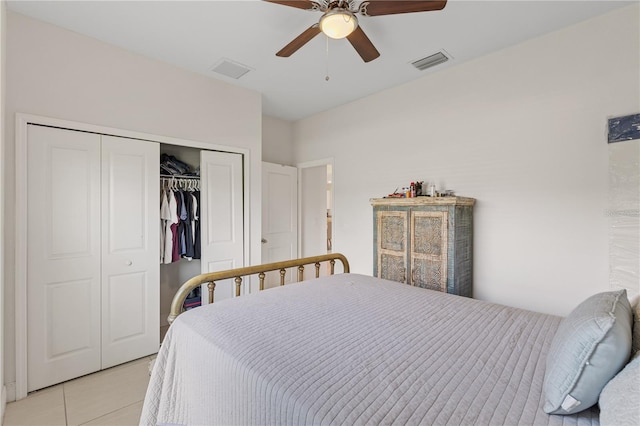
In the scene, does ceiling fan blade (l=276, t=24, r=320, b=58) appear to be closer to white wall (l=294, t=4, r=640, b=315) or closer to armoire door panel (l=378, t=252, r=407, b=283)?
white wall (l=294, t=4, r=640, b=315)

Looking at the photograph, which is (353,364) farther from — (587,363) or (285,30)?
(285,30)

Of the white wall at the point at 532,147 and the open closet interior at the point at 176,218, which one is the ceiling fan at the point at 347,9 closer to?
the white wall at the point at 532,147

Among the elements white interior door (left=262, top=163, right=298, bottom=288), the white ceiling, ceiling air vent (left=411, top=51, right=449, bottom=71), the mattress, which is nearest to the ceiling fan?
the white ceiling

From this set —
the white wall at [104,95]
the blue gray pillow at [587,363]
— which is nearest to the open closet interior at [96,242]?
the white wall at [104,95]

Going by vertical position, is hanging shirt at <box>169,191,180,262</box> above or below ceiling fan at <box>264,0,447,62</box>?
below

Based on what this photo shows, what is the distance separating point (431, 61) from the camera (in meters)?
2.82

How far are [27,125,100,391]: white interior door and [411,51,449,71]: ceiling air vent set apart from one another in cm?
298

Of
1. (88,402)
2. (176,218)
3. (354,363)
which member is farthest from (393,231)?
(88,402)

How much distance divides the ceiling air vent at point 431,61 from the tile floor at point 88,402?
12.0 ft

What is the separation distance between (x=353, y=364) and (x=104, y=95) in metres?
2.86

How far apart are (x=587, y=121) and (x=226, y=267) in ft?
11.6

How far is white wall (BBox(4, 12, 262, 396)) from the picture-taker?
2.08 metres

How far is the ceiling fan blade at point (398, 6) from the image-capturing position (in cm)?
154

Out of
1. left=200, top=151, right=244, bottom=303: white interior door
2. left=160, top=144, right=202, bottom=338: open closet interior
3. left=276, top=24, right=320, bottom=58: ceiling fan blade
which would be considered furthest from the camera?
left=200, top=151, right=244, bottom=303: white interior door
